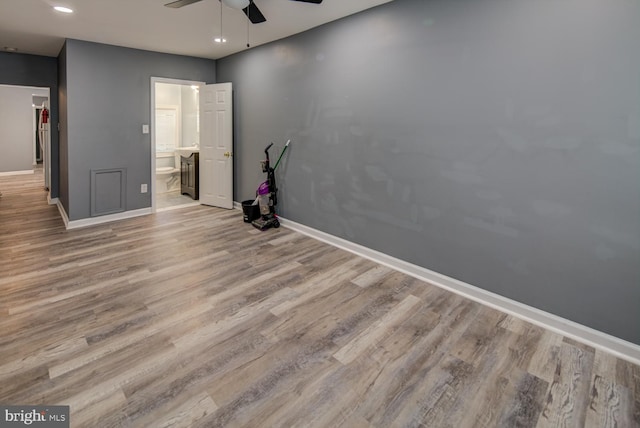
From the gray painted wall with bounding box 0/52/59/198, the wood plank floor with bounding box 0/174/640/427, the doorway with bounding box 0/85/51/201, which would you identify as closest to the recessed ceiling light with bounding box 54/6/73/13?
the wood plank floor with bounding box 0/174/640/427

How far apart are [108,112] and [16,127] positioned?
6.54 m

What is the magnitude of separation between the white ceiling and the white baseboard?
2386 mm

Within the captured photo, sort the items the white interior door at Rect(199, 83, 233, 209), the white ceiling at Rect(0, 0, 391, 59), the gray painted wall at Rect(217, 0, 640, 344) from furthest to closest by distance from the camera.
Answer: the white interior door at Rect(199, 83, 233, 209), the white ceiling at Rect(0, 0, 391, 59), the gray painted wall at Rect(217, 0, 640, 344)

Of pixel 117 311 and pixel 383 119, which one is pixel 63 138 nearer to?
Answer: pixel 117 311

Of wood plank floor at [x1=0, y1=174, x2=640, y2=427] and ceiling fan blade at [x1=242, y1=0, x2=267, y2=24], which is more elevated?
ceiling fan blade at [x1=242, y1=0, x2=267, y2=24]

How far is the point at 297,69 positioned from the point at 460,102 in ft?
7.49

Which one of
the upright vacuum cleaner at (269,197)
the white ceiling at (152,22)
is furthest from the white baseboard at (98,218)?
the white ceiling at (152,22)

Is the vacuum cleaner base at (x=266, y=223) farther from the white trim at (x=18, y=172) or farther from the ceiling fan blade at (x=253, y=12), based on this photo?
the white trim at (x=18, y=172)

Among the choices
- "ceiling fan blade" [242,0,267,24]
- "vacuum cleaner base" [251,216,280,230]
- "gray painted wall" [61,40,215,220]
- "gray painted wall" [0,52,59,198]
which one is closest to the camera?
"ceiling fan blade" [242,0,267,24]

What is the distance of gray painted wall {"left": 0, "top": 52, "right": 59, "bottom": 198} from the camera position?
213 inches

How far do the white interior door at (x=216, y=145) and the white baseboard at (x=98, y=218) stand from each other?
3.56ft

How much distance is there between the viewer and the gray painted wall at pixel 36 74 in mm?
A: 5402

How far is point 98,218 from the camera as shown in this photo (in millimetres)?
5086

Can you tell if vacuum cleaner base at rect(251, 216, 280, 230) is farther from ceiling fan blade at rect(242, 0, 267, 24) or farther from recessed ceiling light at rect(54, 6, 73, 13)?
recessed ceiling light at rect(54, 6, 73, 13)
